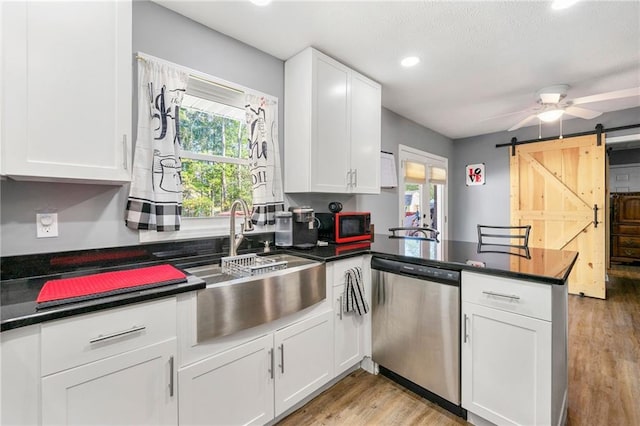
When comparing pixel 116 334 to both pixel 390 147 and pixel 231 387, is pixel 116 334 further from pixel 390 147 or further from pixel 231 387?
pixel 390 147

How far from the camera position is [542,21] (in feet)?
6.32

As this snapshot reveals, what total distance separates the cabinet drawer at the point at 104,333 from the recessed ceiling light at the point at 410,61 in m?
2.50

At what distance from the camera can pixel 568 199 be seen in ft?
13.4

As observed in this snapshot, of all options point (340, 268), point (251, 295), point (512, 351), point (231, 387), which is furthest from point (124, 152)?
point (512, 351)

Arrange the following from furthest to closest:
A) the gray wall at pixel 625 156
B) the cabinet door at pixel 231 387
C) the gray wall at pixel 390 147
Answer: the gray wall at pixel 625 156, the gray wall at pixel 390 147, the cabinet door at pixel 231 387

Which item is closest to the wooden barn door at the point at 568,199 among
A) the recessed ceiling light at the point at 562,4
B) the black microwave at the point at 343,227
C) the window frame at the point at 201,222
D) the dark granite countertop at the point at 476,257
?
the dark granite countertop at the point at 476,257

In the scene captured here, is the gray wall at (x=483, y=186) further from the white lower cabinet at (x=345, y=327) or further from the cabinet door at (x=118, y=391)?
the cabinet door at (x=118, y=391)

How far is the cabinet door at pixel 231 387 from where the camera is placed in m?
1.28

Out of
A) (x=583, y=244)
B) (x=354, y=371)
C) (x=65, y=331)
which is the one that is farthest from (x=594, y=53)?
(x=65, y=331)

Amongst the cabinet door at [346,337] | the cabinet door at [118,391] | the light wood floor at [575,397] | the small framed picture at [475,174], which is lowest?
the light wood floor at [575,397]

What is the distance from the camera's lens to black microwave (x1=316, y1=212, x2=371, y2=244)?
96.3 inches

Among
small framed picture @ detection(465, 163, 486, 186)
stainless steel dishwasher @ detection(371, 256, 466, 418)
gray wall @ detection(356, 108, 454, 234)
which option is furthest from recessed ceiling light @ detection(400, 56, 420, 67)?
small framed picture @ detection(465, 163, 486, 186)

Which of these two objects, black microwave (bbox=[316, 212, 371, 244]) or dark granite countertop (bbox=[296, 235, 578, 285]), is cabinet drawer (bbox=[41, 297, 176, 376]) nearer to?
dark granite countertop (bbox=[296, 235, 578, 285])

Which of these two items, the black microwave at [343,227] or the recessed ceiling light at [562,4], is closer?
the recessed ceiling light at [562,4]
